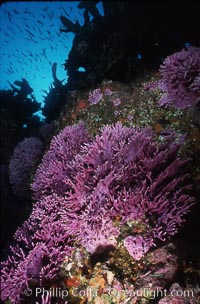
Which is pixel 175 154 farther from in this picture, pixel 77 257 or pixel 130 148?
pixel 77 257

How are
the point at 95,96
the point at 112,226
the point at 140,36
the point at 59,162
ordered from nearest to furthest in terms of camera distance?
the point at 112,226 < the point at 59,162 < the point at 95,96 < the point at 140,36

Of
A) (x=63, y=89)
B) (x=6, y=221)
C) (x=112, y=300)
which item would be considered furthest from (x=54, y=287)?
(x=63, y=89)

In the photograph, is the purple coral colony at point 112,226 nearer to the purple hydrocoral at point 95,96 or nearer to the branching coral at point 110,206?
the branching coral at point 110,206

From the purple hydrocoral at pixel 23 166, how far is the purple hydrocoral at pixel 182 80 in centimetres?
298

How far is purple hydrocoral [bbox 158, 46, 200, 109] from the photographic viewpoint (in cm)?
357

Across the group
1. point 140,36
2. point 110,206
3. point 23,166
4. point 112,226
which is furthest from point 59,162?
point 140,36

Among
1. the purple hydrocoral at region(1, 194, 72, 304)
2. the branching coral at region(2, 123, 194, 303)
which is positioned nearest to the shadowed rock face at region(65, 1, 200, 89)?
the branching coral at region(2, 123, 194, 303)

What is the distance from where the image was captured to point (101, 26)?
17.9ft

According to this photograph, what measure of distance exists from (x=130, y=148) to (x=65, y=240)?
1.26 meters

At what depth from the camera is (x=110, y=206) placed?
9.14 feet

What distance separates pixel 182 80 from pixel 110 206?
207cm

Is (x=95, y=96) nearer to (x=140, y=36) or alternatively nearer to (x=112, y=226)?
(x=140, y=36)

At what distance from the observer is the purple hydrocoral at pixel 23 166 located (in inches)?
217

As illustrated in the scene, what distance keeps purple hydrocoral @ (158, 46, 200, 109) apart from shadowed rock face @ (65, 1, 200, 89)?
2.51 feet
